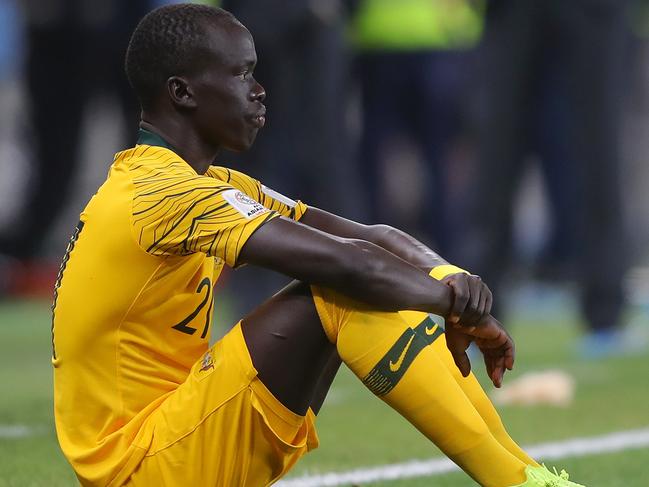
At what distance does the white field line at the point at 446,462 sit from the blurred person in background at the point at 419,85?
5.47 m

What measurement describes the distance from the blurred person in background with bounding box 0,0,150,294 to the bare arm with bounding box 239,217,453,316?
7.13 m

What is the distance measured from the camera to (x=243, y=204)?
295cm

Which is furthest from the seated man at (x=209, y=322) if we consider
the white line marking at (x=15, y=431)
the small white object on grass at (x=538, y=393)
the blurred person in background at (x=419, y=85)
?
the blurred person in background at (x=419, y=85)

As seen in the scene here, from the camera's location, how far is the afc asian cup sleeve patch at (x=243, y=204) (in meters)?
2.93

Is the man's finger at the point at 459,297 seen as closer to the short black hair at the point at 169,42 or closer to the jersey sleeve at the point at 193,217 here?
the jersey sleeve at the point at 193,217

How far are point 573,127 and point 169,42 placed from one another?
413cm

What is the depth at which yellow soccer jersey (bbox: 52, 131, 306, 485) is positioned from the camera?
9.66 feet

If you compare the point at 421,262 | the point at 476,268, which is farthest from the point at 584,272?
the point at 421,262

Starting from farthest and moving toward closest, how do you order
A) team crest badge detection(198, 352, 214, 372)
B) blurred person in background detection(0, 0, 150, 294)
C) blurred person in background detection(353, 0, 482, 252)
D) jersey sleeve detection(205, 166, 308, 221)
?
1. blurred person in background detection(0, 0, 150, 294)
2. blurred person in background detection(353, 0, 482, 252)
3. jersey sleeve detection(205, 166, 308, 221)
4. team crest badge detection(198, 352, 214, 372)

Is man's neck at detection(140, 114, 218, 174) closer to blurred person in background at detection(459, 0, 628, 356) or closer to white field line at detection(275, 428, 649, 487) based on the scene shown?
white field line at detection(275, 428, 649, 487)

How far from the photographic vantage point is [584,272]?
6988mm

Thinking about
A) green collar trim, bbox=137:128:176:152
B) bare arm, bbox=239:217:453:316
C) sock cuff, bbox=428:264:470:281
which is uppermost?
green collar trim, bbox=137:128:176:152

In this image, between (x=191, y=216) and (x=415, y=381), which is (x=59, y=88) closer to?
(x=191, y=216)

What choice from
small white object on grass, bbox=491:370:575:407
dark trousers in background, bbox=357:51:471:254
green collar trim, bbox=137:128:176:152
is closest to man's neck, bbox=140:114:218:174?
green collar trim, bbox=137:128:176:152
